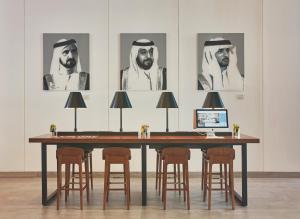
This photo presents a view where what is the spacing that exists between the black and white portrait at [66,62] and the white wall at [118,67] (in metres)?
0.13

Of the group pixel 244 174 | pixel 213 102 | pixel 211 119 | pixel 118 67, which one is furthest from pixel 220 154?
pixel 118 67

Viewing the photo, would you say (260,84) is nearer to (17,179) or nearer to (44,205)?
(44,205)

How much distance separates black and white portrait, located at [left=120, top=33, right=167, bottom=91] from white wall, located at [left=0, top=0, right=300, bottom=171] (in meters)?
0.14

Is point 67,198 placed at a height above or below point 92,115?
below

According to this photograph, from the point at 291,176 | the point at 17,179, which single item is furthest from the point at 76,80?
the point at 291,176

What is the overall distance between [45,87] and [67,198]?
8.32 feet

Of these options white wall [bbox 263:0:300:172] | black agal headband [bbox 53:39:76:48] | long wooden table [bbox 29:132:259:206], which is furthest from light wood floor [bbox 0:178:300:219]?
black agal headband [bbox 53:39:76:48]

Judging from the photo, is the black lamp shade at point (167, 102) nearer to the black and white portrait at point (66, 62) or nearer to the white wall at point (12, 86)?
the black and white portrait at point (66, 62)

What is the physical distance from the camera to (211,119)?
5055mm

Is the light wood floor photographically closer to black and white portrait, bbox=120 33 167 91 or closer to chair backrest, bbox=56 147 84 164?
chair backrest, bbox=56 147 84 164

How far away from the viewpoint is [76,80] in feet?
21.8

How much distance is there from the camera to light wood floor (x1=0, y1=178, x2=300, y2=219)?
13.8ft

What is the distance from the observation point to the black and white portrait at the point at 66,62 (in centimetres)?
664

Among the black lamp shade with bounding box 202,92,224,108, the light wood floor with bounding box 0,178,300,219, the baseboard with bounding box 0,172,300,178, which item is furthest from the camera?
the baseboard with bounding box 0,172,300,178
